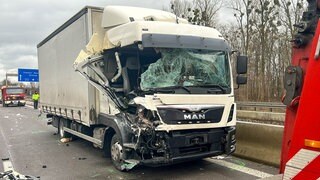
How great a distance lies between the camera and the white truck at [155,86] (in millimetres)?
6043

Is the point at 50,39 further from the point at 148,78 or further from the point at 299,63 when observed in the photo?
the point at 299,63

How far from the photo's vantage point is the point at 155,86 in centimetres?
632

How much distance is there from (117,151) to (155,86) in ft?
5.01

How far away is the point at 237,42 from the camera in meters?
34.6

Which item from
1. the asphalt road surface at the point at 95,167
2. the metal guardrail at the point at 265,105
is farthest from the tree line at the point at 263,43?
the asphalt road surface at the point at 95,167

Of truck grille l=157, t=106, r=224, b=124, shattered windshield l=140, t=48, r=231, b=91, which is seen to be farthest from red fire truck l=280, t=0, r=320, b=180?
shattered windshield l=140, t=48, r=231, b=91

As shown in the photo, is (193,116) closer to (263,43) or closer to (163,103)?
(163,103)

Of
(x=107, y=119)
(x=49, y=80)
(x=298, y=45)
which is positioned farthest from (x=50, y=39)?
(x=298, y=45)

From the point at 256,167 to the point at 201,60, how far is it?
243 centimetres

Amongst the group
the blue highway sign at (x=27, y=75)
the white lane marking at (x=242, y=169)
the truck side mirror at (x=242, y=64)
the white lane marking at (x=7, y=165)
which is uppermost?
the blue highway sign at (x=27, y=75)

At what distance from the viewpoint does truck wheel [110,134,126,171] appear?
6.61m

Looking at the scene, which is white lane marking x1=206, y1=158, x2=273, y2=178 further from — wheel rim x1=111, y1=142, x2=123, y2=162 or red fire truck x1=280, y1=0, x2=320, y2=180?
red fire truck x1=280, y1=0, x2=320, y2=180

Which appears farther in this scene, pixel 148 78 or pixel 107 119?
pixel 107 119

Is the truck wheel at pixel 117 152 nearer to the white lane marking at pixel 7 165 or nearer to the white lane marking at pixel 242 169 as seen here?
the white lane marking at pixel 242 169
